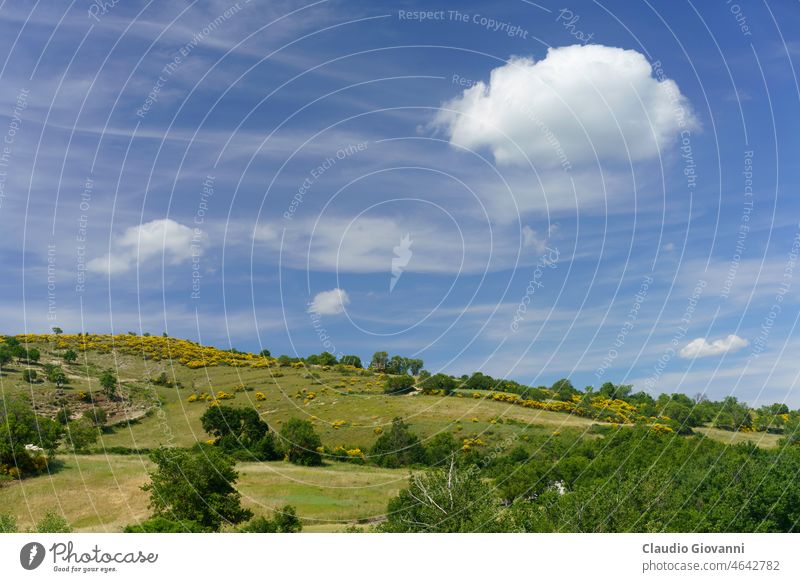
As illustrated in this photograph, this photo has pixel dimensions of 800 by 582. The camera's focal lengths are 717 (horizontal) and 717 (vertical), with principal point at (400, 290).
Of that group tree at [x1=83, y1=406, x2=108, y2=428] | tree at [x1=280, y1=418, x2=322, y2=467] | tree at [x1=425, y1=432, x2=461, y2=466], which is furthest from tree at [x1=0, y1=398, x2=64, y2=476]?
tree at [x1=425, y1=432, x2=461, y2=466]

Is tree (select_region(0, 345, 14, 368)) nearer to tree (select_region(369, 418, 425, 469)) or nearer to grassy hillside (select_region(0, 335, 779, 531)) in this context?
grassy hillside (select_region(0, 335, 779, 531))

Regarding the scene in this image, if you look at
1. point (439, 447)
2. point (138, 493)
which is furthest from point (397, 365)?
point (138, 493)

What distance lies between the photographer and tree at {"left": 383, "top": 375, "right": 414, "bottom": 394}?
6344 inches

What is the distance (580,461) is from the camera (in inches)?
4355

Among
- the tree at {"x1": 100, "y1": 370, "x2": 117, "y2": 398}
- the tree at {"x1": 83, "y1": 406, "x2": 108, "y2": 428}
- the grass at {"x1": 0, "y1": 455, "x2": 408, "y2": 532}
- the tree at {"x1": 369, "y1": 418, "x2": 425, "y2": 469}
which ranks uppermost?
the tree at {"x1": 100, "y1": 370, "x2": 117, "y2": 398}

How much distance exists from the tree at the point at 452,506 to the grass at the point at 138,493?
21814mm

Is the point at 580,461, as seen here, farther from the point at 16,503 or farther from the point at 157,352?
the point at 157,352

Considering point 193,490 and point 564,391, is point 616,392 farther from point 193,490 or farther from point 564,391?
point 193,490

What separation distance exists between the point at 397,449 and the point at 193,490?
62065mm

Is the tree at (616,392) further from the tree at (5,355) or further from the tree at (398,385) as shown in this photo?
the tree at (5,355)

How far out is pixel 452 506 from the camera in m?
57.3

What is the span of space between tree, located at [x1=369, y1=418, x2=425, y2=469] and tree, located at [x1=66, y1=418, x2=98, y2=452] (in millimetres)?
47403

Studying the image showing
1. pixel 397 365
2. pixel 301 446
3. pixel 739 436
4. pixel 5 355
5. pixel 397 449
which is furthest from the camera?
pixel 397 365

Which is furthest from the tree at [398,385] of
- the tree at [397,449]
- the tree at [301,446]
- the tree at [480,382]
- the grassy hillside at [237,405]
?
the tree at [301,446]
